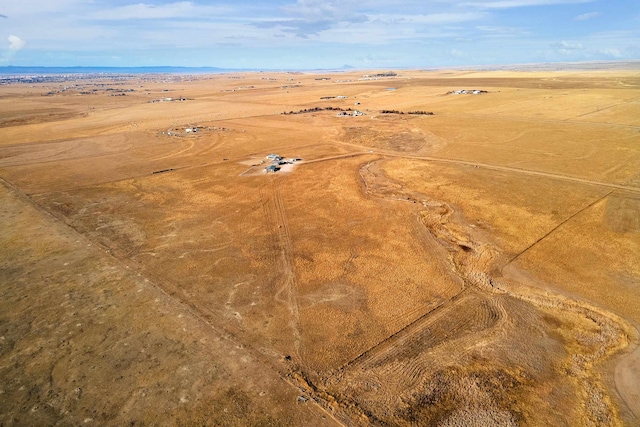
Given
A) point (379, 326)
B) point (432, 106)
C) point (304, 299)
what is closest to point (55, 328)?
point (304, 299)

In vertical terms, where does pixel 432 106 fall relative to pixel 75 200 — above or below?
above

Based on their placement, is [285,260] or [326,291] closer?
[326,291]

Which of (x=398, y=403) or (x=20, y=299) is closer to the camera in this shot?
(x=398, y=403)

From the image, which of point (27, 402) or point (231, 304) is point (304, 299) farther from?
point (27, 402)

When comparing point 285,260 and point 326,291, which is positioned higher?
point 285,260

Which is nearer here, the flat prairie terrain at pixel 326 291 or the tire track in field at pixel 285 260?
the flat prairie terrain at pixel 326 291

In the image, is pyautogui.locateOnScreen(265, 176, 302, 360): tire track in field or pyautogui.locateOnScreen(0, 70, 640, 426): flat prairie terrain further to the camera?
pyautogui.locateOnScreen(265, 176, 302, 360): tire track in field

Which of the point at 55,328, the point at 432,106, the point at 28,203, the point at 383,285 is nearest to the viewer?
the point at 55,328

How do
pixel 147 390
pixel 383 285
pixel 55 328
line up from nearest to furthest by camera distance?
pixel 147 390
pixel 55 328
pixel 383 285
